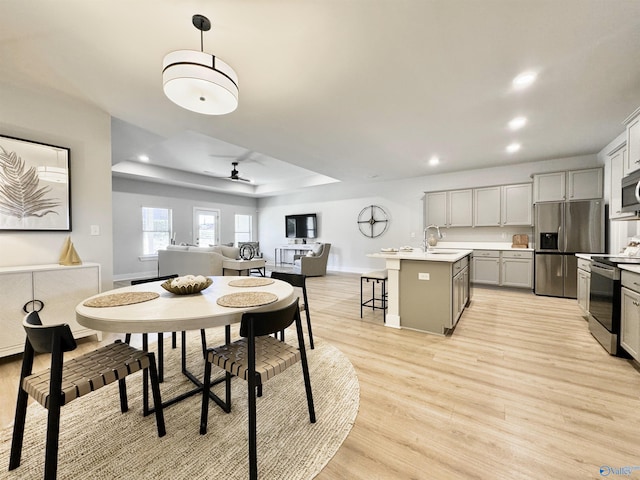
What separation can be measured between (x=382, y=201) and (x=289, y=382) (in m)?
6.17

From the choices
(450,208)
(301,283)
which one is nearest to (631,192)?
(450,208)

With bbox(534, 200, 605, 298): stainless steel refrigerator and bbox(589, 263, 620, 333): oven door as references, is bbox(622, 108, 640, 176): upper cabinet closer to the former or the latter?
bbox(589, 263, 620, 333): oven door

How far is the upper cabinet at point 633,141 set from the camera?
8.68 ft

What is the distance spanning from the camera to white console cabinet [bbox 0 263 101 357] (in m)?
2.34

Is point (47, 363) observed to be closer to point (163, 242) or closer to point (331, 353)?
point (331, 353)

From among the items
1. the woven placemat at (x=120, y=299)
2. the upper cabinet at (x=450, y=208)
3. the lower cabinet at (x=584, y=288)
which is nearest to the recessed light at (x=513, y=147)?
the upper cabinet at (x=450, y=208)

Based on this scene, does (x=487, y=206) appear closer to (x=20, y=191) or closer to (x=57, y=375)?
(x=57, y=375)

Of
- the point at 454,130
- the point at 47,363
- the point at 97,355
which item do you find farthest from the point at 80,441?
the point at 454,130

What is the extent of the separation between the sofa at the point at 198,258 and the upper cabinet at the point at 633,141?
5.93 m

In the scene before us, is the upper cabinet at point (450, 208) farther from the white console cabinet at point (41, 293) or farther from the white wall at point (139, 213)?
the white wall at point (139, 213)

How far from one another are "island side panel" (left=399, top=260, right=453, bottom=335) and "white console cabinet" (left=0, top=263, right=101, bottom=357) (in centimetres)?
346

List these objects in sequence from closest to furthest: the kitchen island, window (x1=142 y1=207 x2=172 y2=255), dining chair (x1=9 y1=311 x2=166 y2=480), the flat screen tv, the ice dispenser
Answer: dining chair (x1=9 y1=311 x2=166 y2=480) < the kitchen island < the ice dispenser < window (x1=142 y1=207 x2=172 y2=255) < the flat screen tv

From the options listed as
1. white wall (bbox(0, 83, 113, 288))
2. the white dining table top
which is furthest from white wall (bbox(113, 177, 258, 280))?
the white dining table top

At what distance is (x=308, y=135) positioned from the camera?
4031mm
